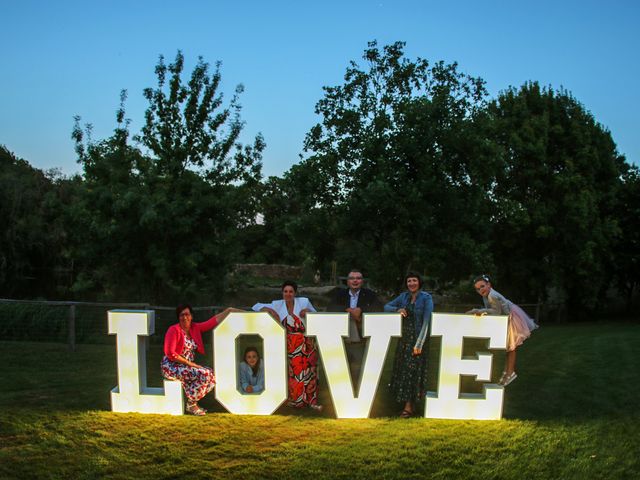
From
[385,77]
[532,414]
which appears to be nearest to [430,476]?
[532,414]

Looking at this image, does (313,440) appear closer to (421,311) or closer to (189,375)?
(189,375)

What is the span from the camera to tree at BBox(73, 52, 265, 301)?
49.1 ft

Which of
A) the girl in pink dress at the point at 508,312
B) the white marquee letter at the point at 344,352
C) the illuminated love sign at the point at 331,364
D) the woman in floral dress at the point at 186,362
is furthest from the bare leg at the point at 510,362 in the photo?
the woman in floral dress at the point at 186,362

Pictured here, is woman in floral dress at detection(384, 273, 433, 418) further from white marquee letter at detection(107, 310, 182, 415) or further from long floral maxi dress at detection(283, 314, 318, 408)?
white marquee letter at detection(107, 310, 182, 415)

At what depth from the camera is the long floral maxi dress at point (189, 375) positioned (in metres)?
7.40

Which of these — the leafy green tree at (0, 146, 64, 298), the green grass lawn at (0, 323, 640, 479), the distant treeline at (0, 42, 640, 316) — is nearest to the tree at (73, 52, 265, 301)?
the distant treeline at (0, 42, 640, 316)

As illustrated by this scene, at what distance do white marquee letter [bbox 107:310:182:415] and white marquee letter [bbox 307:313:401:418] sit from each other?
1850mm

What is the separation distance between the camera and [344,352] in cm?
727

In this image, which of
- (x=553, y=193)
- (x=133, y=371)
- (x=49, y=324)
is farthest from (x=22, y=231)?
(x=133, y=371)

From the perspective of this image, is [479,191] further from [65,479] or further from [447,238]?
[65,479]

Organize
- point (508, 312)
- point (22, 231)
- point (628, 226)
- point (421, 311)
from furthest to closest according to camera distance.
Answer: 1. point (22, 231)
2. point (628, 226)
3. point (508, 312)
4. point (421, 311)

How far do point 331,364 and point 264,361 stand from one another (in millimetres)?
794

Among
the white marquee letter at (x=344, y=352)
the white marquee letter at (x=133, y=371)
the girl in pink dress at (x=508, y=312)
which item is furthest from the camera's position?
the girl in pink dress at (x=508, y=312)

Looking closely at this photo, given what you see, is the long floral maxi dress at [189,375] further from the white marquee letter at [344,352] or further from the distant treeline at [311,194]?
the distant treeline at [311,194]
